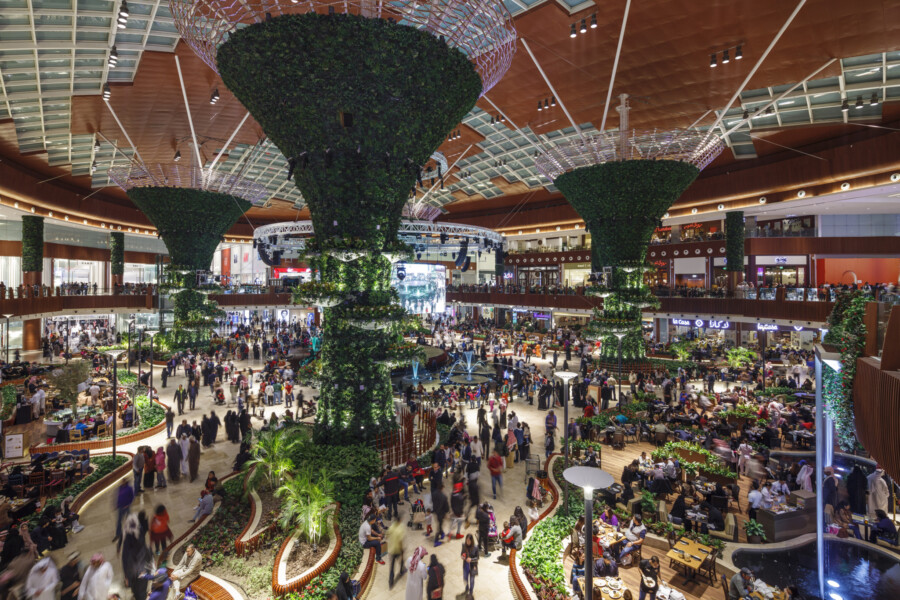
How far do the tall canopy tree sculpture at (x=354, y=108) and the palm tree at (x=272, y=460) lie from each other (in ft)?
4.59

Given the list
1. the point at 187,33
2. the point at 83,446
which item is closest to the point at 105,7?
the point at 187,33

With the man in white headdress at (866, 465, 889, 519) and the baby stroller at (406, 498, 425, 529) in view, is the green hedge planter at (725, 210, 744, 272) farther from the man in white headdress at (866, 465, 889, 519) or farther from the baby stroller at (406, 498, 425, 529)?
the baby stroller at (406, 498, 425, 529)

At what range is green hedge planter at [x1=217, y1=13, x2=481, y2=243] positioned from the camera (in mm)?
9508

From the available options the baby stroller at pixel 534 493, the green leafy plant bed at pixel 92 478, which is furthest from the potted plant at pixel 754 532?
the green leafy plant bed at pixel 92 478

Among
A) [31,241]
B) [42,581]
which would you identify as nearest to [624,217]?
[42,581]

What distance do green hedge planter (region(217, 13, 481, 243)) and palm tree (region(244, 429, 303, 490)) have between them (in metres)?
4.85

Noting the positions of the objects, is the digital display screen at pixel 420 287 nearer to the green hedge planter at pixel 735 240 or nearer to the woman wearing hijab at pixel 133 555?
the woman wearing hijab at pixel 133 555

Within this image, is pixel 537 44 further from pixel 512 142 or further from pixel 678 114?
pixel 512 142

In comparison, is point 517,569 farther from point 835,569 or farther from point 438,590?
point 835,569

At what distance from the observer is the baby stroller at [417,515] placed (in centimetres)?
900

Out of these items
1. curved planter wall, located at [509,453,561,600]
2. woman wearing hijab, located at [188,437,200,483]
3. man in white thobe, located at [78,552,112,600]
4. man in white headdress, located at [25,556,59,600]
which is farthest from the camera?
woman wearing hijab, located at [188,437,200,483]

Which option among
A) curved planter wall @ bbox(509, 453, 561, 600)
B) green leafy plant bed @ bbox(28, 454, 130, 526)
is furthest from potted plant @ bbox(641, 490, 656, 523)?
green leafy plant bed @ bbox(28, 454, 130, 526)

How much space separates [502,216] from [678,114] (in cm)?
2083

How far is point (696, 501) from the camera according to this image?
31.3 ft
